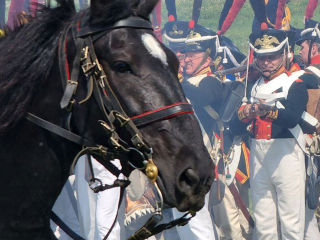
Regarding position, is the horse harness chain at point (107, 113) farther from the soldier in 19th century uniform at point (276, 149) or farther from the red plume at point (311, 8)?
the red plume at point (311, 8)

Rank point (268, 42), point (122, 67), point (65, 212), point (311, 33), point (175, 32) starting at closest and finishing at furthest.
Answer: point (122, 67)
point (65, 212)
point (268, 42)
point (311, 33)
point (175, 32)

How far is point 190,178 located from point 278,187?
5052 mm

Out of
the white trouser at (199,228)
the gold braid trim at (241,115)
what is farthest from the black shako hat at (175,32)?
the white trouser at (199,228)

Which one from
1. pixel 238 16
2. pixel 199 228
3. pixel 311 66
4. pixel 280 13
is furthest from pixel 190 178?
pixel 238 16

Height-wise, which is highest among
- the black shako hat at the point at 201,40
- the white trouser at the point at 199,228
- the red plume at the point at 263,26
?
the red plume at the point at 263,26

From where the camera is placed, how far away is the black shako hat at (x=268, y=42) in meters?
8.01

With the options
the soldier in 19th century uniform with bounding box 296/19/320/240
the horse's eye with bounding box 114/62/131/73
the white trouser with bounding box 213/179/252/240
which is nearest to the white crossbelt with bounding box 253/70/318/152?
the soldier in 19th century uniform with bounding box 296/19/320/240

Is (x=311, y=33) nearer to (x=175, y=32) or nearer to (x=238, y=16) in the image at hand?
(x=238, y=16)

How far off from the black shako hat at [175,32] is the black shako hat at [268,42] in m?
2.56

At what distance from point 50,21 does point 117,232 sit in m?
4.25

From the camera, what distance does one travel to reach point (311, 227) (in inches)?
298

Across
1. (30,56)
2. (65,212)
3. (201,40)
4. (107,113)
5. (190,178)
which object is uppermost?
(30,56)

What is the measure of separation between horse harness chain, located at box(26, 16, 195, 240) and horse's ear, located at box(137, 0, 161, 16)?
6cm

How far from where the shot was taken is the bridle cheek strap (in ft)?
8.63
